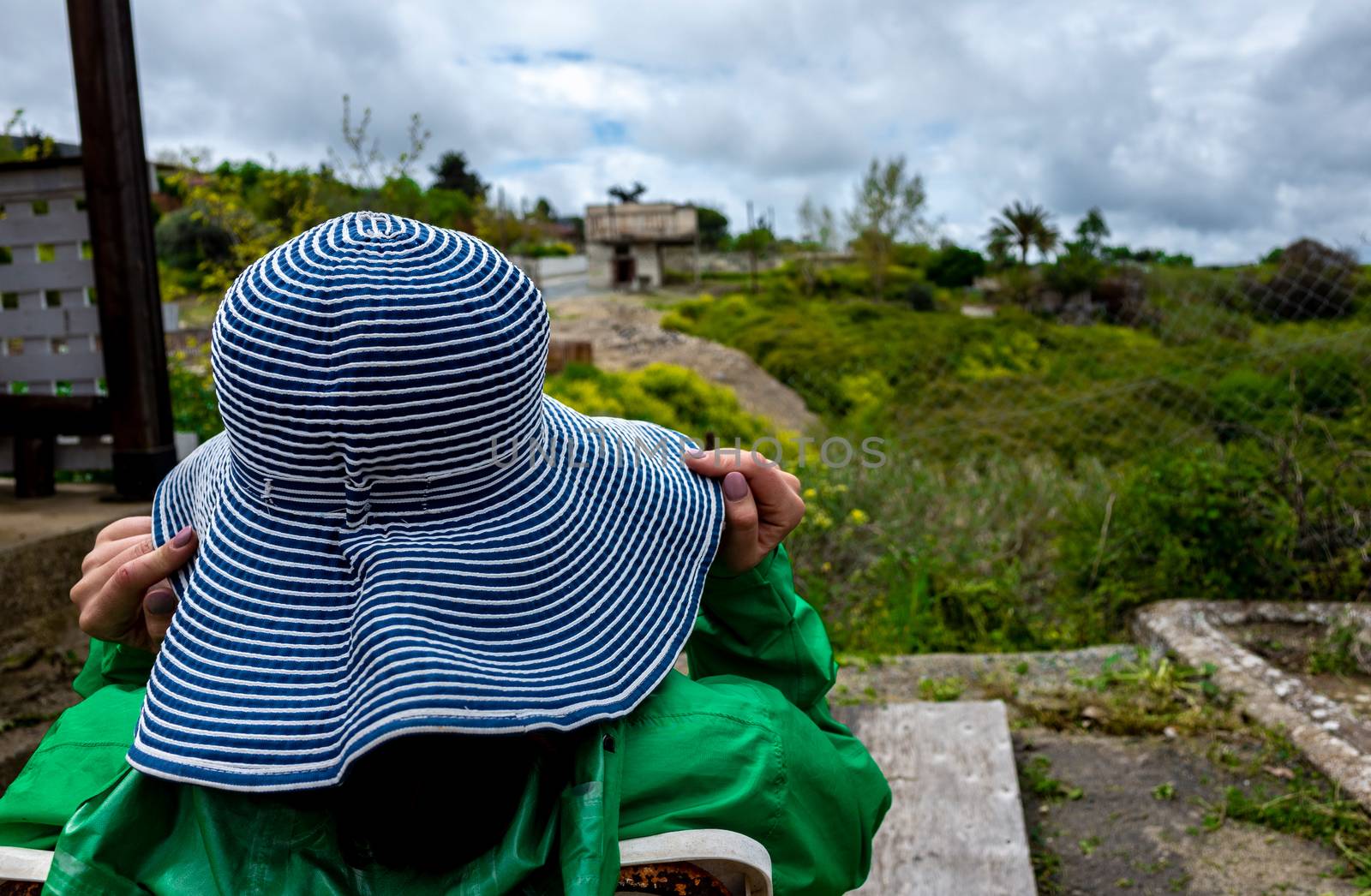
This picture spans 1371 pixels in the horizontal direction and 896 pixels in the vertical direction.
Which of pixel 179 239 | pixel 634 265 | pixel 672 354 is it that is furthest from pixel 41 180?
pixel 634 265

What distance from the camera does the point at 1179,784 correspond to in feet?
8.96

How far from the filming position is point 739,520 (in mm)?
1122

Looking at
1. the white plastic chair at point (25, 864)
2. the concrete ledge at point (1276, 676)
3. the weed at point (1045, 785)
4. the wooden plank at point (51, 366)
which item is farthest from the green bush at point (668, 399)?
the white plastic chair at point (25, 864)

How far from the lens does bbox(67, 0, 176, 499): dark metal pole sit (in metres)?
4.18

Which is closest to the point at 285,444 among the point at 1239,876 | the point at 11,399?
the point at 1239,876

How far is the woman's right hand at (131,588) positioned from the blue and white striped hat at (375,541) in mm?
69

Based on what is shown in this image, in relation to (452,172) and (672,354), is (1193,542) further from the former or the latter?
(452,172)

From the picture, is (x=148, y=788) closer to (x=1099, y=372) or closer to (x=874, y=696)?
(x=874, y=696)

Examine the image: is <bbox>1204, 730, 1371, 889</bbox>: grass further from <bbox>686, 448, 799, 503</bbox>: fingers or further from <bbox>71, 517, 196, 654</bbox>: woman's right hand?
<bbox>71, 517, 196, 654</bbox>: woman's right hand

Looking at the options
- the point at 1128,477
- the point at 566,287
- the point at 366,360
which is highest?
the point at 366,360

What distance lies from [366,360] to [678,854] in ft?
1.56

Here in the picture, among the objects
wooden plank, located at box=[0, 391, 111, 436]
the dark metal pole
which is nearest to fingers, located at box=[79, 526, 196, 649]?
the dark metal pole

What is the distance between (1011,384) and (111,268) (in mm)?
5720

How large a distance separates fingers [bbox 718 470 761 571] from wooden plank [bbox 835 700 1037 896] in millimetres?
1224
